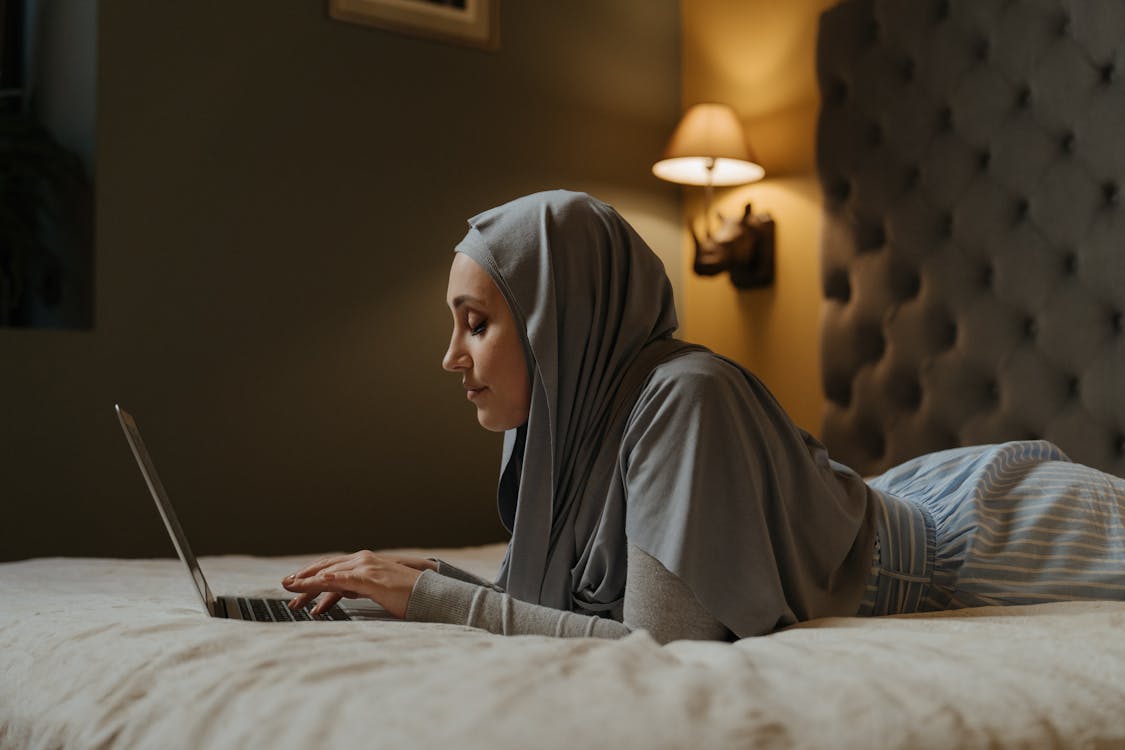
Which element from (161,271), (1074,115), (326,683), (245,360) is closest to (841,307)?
(1074,115)

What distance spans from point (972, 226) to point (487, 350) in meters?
1.70

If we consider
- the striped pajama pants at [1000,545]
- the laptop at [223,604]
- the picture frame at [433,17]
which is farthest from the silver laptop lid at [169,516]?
the picture frame at [433,17]

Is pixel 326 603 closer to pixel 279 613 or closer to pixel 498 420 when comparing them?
pixel 279 613

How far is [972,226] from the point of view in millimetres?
2654

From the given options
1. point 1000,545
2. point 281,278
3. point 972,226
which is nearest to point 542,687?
point 1000,545

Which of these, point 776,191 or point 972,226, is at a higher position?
point 776,191

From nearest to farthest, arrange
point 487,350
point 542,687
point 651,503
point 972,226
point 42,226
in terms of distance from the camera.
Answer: point 542,687 → point 651,503 → point 487,350 → point 972,226 → point 42,226

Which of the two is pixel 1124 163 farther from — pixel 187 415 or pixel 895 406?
pixel 187 415

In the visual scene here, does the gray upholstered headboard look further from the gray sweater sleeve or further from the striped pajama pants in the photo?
the gray sweater sleeve

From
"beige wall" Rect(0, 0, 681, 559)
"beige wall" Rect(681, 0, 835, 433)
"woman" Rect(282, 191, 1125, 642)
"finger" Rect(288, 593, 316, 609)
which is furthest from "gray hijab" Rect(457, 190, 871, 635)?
"beige wall" Rect(681, 0, 835, 433)

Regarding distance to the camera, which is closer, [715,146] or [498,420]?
[498,420]

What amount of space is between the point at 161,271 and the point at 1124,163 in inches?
96.1

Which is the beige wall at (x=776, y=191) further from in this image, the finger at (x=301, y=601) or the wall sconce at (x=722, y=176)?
the finger at (x=301, y=601)

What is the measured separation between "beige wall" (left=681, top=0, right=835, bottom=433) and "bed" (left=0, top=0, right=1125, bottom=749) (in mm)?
155
